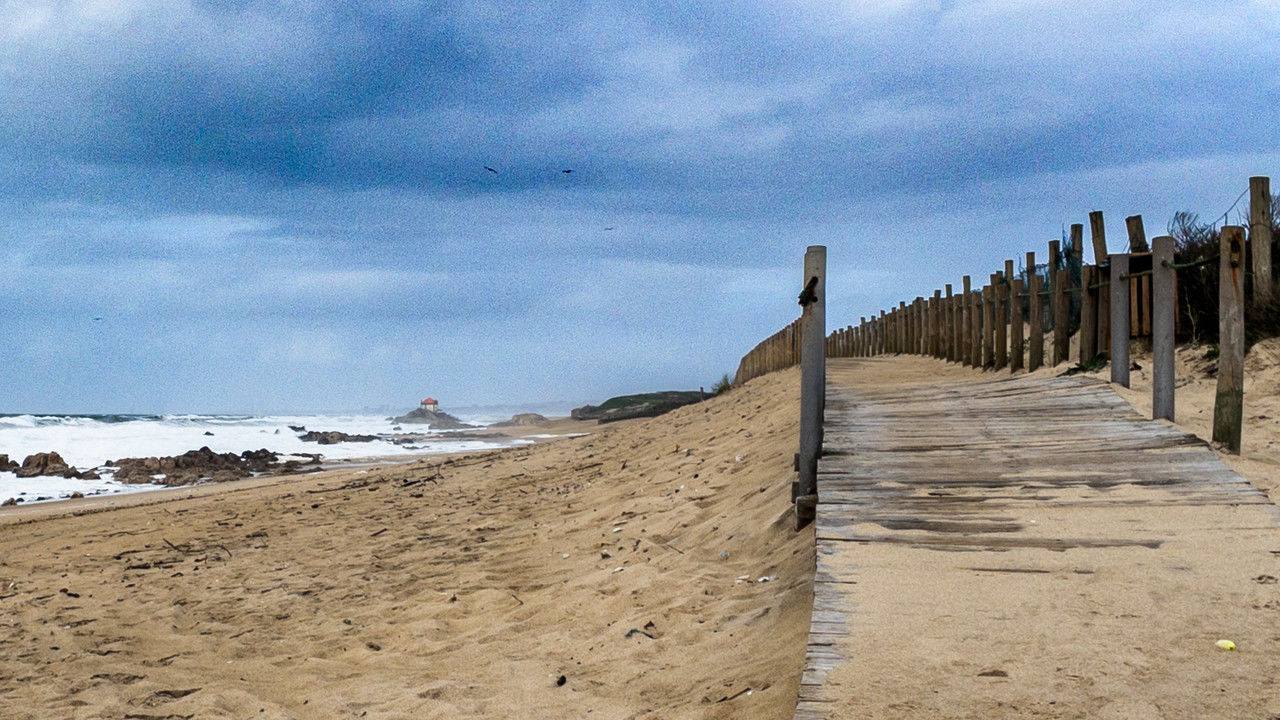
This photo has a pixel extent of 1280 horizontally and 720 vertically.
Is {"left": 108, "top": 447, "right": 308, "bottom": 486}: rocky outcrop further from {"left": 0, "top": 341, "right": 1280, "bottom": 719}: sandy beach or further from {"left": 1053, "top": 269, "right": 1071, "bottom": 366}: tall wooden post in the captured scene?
{"left": 1053, "top": 269, "right": 1071, "bottom": 366}: tall wooden post

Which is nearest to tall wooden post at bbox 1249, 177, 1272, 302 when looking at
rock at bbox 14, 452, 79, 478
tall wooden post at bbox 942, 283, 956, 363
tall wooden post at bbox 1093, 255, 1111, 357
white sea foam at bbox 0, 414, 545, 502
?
tall wooden post at bbox 1093, 255, 1111, 357

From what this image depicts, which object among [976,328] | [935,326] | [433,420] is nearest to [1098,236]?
[976,328]

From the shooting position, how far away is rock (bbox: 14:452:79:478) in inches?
628

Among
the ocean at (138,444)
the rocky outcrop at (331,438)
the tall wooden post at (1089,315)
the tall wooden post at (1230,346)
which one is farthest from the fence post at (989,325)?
the rocky outcrop at (331,438)

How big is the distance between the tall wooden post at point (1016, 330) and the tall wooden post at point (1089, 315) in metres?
1.92

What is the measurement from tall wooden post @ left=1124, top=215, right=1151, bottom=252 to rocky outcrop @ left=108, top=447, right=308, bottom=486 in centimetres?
1444

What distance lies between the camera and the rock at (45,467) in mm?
15948

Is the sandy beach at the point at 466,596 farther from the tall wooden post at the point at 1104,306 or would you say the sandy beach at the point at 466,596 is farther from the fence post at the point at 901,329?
the fence post at the point at 901,329

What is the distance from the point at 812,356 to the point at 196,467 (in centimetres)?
1472

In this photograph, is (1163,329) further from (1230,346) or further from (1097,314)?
(1097,314)

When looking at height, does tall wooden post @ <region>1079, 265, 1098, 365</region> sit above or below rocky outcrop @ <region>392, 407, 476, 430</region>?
above

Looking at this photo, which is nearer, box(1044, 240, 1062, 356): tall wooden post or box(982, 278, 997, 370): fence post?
box(1044, 240, 1062, 356): tall wooden post

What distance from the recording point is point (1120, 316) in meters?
7.02

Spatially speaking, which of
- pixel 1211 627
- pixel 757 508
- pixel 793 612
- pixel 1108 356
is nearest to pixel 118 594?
pixel 757 508
